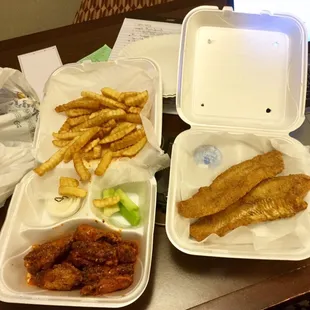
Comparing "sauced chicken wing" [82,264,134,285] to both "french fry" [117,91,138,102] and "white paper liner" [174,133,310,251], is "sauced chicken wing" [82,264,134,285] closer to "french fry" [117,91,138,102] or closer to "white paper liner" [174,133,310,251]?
"white paper liner" [174,133,310,251]

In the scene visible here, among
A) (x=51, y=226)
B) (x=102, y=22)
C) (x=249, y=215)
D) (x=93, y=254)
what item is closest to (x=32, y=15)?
(x=102, y=22)

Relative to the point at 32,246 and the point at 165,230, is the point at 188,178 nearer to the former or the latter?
the point at 165,230

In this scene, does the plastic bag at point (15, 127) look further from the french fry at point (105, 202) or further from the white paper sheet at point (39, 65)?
the french fry at point (105, 202)

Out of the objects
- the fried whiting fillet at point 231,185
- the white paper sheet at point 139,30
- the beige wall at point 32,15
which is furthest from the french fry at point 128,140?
the beige wall at point 32,15

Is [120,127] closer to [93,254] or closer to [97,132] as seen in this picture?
[97,132]

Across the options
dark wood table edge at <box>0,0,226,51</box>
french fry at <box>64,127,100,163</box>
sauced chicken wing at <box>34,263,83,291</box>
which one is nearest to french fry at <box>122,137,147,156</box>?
french fry at <box>64,127,100,163</box>
